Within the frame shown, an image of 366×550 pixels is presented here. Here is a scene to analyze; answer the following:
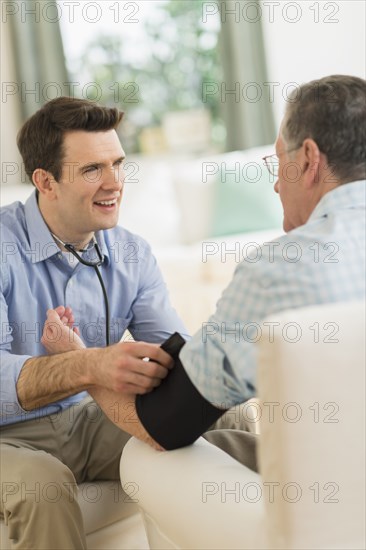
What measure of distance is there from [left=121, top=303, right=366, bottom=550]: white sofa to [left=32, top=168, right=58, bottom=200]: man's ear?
42.7 inches

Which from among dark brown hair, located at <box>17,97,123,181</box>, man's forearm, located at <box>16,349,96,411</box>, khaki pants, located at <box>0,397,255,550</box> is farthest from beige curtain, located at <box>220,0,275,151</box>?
man's forearm, located at <box>16,349,96,411</box>

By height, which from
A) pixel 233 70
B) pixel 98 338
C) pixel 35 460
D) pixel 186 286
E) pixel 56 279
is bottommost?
pixel 186 286

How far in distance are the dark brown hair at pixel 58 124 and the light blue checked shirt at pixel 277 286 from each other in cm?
98

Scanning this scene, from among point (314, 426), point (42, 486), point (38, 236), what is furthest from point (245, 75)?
point (314, 426)

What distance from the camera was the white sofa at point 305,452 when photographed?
113cm

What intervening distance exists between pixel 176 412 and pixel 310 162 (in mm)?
493

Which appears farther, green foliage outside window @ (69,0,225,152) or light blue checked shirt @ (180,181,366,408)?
green foliage outside window @ (69,0,225,152)

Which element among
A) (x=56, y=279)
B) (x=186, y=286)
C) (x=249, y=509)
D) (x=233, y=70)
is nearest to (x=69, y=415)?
(x=56, y=279)

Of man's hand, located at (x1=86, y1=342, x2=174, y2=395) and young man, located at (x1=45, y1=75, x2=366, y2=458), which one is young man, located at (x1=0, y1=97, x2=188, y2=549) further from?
young man, located at (x1=45, y1=75, x2=366, y2=458)

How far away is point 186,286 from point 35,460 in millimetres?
2811

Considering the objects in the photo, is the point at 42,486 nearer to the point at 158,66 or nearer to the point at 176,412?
the point at 176,412

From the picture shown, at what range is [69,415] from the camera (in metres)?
2.07

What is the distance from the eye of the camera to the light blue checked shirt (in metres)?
1.28

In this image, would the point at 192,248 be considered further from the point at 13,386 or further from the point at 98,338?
the point at 13,386
